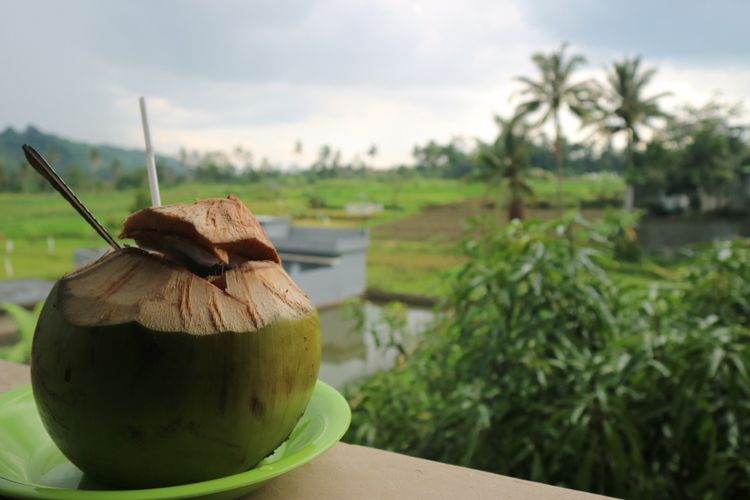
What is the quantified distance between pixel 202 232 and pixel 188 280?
4cm

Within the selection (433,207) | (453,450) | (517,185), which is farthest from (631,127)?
(453,450)

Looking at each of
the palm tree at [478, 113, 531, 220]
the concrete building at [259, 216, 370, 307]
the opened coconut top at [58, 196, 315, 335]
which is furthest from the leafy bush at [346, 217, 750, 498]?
the palm tree at [478, 113, 531, 220]

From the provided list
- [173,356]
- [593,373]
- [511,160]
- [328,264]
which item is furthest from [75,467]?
[511,160]

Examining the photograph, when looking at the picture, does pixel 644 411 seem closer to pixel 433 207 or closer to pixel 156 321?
pixel 156 321

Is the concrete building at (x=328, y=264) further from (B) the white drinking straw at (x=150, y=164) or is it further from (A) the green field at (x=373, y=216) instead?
(B) the white drinking straw at (x=150, y=164)

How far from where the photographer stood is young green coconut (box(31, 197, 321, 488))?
0.43 meters

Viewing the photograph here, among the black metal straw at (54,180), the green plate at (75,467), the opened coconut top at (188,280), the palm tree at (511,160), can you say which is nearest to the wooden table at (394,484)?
the green plate at (75,467)

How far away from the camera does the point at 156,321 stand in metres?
0.43

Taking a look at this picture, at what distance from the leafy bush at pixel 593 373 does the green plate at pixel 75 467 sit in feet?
2.39

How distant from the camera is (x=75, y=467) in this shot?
1.72 ft

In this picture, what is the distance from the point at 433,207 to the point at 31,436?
23950 millimetres

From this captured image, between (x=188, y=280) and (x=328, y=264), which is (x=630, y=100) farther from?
(x=188, y=280)

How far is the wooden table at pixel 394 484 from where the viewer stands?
521 millimetres

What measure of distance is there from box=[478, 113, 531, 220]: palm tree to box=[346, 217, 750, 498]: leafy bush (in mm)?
17289
